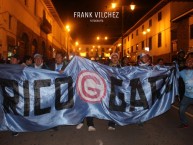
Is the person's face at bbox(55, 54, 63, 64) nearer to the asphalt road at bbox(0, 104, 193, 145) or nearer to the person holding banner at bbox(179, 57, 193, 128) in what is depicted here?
the asphalt road at bbox(0, 104, 193, 145)

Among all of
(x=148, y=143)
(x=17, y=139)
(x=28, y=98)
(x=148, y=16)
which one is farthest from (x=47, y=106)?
(x=148, y=16)

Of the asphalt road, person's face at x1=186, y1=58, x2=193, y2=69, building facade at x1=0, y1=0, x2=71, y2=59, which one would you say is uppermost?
building facade at x1=0, y1=0, x2=71, y2=59

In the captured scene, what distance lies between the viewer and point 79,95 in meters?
6.80

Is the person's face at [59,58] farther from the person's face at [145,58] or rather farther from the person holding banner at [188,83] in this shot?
the person holding banner at [188,83]

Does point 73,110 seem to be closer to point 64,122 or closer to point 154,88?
point 64,122

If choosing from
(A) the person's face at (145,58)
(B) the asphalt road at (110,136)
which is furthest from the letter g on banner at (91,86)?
(A) the person's face at (145,58)

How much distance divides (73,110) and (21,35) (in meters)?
15.0

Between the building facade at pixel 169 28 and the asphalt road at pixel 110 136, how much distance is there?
16.5m

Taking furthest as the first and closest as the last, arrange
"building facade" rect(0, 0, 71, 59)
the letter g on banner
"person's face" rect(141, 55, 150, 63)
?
"building facade" rect(0, 0, 71, 59)
"person's face" rect(141, 55, 150, 63)
the letter g on banner

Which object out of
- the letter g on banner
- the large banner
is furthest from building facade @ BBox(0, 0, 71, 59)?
the letter g on banner

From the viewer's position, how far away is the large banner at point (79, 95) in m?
6.45

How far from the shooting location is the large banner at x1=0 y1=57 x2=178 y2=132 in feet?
21.1

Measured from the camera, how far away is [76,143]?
5879 millimetres

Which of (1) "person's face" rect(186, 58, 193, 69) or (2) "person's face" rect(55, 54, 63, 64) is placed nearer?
(1) "person's face" rect(186, 58, 193, 69)
